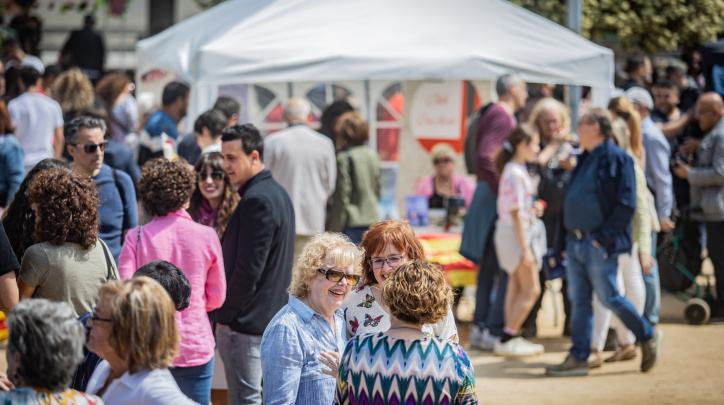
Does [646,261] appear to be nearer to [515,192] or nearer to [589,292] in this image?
[589,292]

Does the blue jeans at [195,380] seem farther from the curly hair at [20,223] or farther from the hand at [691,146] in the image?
the hand at [691,146]

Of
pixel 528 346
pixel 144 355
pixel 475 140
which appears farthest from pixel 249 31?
pixel 144 355

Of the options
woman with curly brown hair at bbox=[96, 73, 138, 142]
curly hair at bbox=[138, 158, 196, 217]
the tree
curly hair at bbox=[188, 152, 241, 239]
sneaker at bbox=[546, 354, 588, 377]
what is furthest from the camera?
the tree

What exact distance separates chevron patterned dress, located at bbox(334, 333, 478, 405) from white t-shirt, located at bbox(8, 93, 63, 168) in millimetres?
6361

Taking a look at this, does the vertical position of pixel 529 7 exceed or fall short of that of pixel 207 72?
it exceeds it

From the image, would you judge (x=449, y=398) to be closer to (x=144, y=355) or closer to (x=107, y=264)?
(x=144, y=355)

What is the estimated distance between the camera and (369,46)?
27.2ft

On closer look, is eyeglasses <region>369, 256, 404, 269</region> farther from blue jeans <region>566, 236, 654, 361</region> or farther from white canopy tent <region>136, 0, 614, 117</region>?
white canopy tent <region>136, 0, 614, 117</region>

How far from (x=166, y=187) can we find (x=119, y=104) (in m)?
5.98

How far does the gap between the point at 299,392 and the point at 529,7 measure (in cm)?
1283

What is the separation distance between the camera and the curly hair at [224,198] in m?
5.07

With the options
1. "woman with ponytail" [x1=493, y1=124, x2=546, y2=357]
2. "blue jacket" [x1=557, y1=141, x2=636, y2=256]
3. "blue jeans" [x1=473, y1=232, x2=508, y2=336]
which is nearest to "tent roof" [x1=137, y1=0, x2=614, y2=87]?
"woman with ponytail" [x1=493, y1=124, x2=546, y2=357]

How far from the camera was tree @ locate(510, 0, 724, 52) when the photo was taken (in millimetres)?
15406

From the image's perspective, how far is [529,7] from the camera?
15.4 metres
